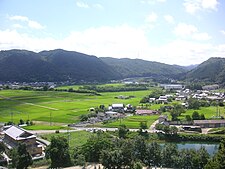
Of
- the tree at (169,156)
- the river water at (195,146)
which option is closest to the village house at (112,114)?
the river water at (195,146)

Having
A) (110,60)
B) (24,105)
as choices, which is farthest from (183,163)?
(110,60)

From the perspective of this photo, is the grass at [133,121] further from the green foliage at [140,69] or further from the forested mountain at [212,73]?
the green foliage at [140,69]

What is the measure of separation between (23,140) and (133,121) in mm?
18920

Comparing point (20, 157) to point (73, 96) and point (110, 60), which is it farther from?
point (110, 60)

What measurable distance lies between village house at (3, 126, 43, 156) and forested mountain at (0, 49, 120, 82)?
262ft

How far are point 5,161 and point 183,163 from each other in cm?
1453

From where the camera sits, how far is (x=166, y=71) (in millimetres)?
182625

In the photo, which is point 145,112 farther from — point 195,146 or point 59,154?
point 59,154

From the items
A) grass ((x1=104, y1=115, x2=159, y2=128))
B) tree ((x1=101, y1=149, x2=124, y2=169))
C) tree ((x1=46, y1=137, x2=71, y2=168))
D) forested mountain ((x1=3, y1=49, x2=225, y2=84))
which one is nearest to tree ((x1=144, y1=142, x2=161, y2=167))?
tree ((x1=101, y1=149, x2=124, y2=169))

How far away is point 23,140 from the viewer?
2762cm

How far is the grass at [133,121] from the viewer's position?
39950mm

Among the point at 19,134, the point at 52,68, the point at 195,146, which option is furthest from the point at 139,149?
the point at 52,68

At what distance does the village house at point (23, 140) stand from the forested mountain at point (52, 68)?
80.0 m

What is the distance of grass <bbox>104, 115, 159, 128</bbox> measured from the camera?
40.0 m
